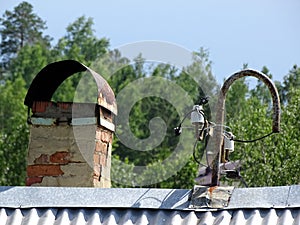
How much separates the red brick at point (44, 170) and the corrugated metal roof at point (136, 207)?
2.99 feet

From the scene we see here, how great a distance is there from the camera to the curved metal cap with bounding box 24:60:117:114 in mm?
6355

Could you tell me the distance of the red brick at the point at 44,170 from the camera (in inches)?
239

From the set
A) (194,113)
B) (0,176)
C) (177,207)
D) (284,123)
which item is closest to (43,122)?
(194,113)

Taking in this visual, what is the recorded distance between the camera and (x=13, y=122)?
3173 cm

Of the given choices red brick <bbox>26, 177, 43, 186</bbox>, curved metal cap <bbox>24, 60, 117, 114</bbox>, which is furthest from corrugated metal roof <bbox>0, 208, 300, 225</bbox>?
curved metal cap <bbox>24, 60, 117, 114</bbox>

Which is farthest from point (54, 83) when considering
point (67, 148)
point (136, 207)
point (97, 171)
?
point (136, 207)

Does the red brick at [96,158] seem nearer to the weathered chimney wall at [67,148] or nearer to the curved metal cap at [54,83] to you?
the weathered chimney wall at [67,148]

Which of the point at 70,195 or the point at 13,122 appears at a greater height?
the point at 13,122

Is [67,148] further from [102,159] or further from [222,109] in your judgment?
[222,109]

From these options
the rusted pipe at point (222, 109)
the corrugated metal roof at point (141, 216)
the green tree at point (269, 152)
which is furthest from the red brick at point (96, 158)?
the green tree at point (269, 152)

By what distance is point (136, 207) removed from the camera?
4.93m

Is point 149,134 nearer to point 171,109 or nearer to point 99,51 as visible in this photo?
point 171,109

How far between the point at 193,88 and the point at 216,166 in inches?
1071

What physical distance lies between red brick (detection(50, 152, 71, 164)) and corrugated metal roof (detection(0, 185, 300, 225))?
3.27 ft
